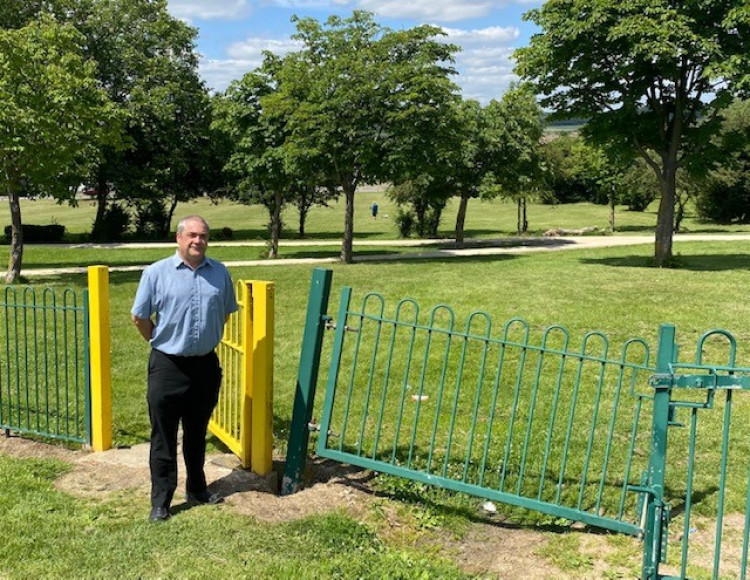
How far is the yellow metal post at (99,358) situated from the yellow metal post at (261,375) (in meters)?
1.38

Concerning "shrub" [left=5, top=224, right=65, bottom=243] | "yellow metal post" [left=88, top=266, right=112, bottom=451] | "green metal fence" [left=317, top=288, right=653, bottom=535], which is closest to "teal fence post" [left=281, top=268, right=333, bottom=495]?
"green metal fence" [left=317, top=288, right=653, bottom=535]

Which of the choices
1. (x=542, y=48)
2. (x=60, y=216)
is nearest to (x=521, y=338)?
(x=542, y=48)

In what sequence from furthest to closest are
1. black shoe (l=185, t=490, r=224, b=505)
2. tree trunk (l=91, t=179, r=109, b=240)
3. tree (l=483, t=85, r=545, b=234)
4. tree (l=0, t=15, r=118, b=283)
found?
tree trunk (l=91, t=179, r=109, b=240) → tree (l=483, t=85, r=545, b=234) → tree (l=0, t=15, r=118, b=283) → black shoe (l=185, t=490, r=224, b=505)

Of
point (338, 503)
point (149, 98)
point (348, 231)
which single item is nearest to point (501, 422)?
point (338, 503)

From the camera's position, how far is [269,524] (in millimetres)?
4266

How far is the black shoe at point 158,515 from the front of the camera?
14.0 ft

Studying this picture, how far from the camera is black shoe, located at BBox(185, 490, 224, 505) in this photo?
4.61 metres

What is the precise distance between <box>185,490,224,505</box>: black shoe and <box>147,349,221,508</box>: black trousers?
17cm

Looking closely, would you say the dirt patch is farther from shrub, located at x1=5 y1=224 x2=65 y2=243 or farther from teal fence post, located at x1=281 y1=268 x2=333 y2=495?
Result: shrub, located at x1=5 y1=224 x2=65 y2=243

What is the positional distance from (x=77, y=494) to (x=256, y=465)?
1227 mm

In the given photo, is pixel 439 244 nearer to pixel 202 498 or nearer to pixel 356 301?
pixel 356 301

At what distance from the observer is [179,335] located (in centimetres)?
417

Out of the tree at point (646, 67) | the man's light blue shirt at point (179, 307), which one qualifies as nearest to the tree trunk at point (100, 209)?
the tree at point (646, 67)

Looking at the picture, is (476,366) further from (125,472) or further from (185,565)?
(185,565)
